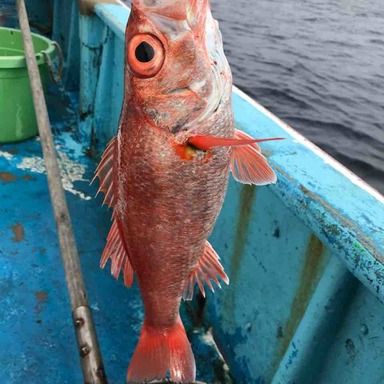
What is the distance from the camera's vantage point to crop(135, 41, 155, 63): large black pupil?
1.15m

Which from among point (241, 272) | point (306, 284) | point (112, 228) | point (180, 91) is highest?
point (180, 91)

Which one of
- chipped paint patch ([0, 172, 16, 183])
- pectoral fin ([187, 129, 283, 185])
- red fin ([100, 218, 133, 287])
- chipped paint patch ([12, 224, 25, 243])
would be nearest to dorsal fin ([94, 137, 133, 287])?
red fin ([100, 218, 133, 287])

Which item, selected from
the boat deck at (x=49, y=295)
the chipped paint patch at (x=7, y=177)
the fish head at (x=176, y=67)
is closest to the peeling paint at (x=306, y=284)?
the boat deck at (x=49, y=295)

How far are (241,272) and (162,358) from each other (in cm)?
75

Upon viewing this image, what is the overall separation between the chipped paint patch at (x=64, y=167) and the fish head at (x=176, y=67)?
8.28 ft

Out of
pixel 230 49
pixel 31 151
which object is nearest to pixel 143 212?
pixel 31 151

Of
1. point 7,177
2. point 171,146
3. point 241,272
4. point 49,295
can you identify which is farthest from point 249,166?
point 7,177

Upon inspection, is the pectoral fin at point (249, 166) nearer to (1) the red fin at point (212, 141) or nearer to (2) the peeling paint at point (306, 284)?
(1) the red fin at point (212, 141)

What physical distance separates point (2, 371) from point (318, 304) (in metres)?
1.50

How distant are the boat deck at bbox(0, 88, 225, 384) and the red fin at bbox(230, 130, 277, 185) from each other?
52.8 inches

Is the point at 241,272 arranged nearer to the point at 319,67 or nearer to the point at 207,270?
the point at 207,270

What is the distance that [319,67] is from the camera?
10594mm

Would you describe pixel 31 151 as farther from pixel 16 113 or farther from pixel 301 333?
pixel 301 333

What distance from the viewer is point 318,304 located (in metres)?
1.61
